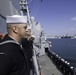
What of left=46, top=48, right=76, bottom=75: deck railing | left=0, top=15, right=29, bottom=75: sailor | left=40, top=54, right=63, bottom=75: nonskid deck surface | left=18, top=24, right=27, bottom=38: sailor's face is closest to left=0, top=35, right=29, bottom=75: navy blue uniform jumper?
left=0, top=15, right=29, bottom=75: sailor

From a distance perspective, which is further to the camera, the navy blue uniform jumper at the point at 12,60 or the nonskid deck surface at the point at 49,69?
the nonskid deck surface at the point at 49,69

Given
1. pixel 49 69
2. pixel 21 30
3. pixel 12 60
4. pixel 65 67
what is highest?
pixel 21 30

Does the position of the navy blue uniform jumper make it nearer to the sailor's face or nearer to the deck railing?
the sailor's face

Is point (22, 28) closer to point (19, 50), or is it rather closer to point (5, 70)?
point (19, 50)

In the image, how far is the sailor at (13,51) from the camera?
2.45 metres

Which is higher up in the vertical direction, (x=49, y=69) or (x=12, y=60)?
A: (x=12, y=60)

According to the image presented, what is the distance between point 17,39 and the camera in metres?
2.77

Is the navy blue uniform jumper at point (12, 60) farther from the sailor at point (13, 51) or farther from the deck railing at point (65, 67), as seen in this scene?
the deck railing at point (65, 67)

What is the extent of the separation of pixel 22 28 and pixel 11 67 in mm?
557

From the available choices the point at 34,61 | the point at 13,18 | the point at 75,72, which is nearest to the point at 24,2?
the point at 75,72

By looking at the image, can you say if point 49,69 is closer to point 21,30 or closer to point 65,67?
point 65,67

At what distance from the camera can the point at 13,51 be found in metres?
2.54

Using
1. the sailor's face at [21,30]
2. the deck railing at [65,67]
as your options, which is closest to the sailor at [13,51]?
the sailor's face at [21,30]

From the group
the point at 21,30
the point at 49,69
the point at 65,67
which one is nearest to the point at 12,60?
the point at 21,30
